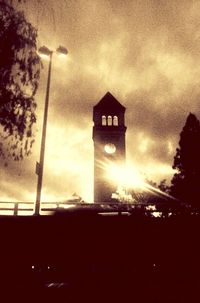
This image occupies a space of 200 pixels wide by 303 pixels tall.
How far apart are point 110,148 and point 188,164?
11.3 meters

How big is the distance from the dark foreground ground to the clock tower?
107 ft

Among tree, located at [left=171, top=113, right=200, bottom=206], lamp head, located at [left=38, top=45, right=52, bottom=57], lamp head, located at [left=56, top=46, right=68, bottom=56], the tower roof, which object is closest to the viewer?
lamp head, located at [left=38, top=45, right=52, bottom=57]

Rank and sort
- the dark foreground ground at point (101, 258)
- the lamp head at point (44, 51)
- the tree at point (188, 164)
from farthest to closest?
the tree at point (188, 164) → the lamp head at point (44, 51) → the dark foreground ground at point (101, 258)

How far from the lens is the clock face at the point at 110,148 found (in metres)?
45.4

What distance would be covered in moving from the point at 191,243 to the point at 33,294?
520 cm

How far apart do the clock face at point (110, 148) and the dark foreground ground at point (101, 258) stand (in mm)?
35072

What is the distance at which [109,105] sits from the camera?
160ft

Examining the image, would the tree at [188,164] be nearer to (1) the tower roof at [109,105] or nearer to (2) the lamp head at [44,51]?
(1) the tower roof at [109,105]

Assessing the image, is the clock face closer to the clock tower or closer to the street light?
the clock tower

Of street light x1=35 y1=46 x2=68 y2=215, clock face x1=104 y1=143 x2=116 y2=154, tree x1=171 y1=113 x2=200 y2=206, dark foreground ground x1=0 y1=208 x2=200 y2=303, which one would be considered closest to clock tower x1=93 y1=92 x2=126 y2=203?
clock face x1=104 y1=143 x2=116 y2=154

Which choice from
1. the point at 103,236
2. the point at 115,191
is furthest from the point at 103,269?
the point at 115,191

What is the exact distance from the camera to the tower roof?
158ft

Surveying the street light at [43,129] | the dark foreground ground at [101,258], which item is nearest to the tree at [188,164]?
the street light at [43,129]

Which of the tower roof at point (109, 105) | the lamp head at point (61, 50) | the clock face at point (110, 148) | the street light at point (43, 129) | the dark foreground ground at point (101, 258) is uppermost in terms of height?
the tower roof at point (109, 105)
